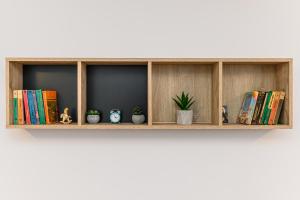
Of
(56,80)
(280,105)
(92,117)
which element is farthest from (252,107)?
(56,80)

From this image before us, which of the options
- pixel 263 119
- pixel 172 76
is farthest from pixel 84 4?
pixel 263 119

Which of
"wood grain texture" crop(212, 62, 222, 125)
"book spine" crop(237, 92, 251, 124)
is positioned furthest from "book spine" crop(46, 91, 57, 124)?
"book spine" crop(237, 92, 251, 124)

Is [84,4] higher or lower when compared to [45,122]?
higher

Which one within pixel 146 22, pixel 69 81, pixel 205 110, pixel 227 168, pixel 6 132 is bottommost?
pixel 227 168

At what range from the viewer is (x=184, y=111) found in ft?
6.40

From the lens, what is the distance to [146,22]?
6.89 ft

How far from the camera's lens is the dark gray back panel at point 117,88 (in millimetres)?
2082

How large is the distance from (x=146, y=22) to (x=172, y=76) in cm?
39

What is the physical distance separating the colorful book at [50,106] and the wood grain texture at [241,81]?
1.08 m

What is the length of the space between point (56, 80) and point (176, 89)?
778 millimetres

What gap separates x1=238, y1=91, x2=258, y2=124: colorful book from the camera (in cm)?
194

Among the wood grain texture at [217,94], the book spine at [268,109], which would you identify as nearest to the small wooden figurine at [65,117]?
the wood grain texture at [217,94]

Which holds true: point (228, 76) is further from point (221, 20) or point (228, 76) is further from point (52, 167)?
point (52, 167)

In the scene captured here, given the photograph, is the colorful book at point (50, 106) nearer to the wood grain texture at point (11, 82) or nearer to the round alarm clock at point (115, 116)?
the wood grain texture at point (11, 82)
